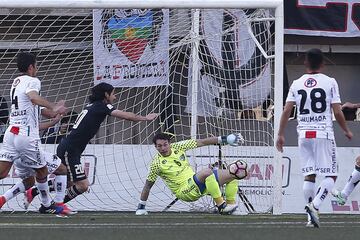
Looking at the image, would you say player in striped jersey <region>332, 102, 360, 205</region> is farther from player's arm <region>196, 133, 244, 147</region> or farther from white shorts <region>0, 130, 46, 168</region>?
white shorts <region>0, 130, 46, 168</region>

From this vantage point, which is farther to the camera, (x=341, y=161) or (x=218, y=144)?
(x=341, y=161)

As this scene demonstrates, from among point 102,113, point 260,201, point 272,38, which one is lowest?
point 260,201

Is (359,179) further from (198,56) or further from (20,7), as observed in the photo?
(20,7)

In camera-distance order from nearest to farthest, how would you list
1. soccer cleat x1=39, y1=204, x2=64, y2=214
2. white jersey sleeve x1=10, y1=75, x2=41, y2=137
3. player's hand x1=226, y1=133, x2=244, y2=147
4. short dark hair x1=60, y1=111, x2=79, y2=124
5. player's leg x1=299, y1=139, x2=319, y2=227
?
player's leg x1=299, y1=139, x2=319, y2=227 → white jersey sleeve x1=10, y1=75, x2=41, y2=137 → soccer cleat x1=39, y1=204, x2=64, y2=214 → player's hand x1=226, y1=133, x2=244, y2=147 → short dark hair x1=60, y1=111, x2=79, y2=124

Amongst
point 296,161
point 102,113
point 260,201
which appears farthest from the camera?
point 296,161

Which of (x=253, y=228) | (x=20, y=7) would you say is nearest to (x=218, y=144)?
(x=20, y=7)

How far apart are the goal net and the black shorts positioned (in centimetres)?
139

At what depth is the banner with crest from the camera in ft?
53.9

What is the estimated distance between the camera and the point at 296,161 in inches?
678

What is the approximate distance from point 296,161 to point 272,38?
2.25 metres

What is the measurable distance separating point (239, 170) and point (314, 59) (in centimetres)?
356

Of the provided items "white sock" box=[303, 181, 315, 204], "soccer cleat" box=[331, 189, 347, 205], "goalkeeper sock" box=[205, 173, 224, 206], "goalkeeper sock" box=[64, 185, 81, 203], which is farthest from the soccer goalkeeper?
"white sock" box=[303, 181, 315, 204]

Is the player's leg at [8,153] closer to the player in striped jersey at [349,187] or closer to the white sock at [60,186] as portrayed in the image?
the white sock at [60,186]

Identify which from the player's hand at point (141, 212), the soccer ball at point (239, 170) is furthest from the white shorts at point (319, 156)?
the player's hand at point (141, 212)
